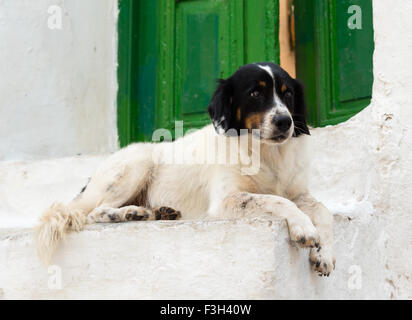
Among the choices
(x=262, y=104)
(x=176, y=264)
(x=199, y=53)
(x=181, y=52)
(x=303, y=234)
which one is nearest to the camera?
(x=303, y=234)

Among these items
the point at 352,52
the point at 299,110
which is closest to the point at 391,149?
the point at 299,110

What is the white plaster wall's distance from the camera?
15.6ft

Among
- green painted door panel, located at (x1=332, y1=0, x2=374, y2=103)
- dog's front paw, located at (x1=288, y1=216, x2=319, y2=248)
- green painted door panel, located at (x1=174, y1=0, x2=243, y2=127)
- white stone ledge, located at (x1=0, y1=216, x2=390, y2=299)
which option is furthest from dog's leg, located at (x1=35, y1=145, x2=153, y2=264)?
green painted door panel, located at (x1=332, y1=0, x2=374, y2=103)

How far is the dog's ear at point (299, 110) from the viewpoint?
327 centimetres

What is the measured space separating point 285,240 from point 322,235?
0.34 metres

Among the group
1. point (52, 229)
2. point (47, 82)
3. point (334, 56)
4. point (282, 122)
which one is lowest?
point (52, 229)

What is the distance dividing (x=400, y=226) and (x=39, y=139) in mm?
3014

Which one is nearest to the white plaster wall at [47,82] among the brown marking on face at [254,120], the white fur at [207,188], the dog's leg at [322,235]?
the white fur at [207,188]

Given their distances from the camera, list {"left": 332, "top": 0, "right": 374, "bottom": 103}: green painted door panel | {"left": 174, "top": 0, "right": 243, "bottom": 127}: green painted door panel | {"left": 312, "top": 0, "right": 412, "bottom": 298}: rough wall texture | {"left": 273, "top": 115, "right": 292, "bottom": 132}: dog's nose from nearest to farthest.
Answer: {"left": 273, "top": 115, "right": 292, "bottom": 132}: dog's nose
{"left": 312, "top": 0, "right": 412, "bottom": 298}: rough wall texture
{"left": 332, "top": 0, "right": 374, "bottom": 103}: green painted door panel
{"left": 174, "top": 0, "right": 243, "bottom": 127}: green painted door panel

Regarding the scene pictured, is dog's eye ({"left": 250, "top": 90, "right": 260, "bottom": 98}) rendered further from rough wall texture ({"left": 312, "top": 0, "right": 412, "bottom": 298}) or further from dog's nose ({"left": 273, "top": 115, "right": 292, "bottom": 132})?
rough wall texture ({"left": 312, "top": 0, "right": 412, "bottom": 298})

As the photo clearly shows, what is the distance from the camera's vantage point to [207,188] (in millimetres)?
3344

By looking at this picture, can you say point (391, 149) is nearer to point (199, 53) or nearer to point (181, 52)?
point (199, 53)

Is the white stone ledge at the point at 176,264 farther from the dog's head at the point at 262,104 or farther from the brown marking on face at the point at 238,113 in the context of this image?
the brown marking on face at the point at 238,113

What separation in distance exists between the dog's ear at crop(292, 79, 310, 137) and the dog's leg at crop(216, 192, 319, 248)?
595 millimetres
